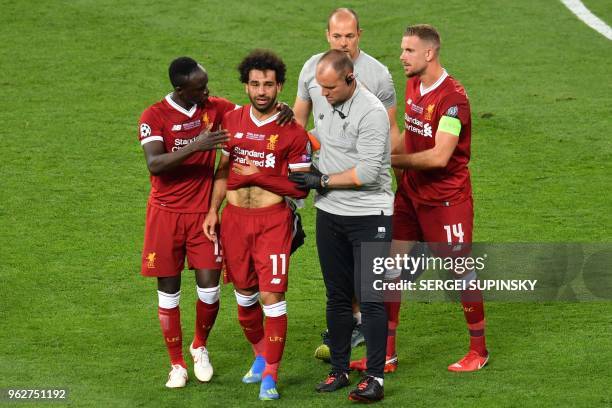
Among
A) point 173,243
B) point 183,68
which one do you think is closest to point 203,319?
point 173,243

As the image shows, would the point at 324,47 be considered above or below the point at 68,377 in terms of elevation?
above

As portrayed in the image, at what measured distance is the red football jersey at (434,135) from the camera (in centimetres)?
866

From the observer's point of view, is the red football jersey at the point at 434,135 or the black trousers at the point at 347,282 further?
the red football jersey at the point at 434,135

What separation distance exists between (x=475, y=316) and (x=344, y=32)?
2.24 m

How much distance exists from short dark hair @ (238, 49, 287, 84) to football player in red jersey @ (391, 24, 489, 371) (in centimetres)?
96

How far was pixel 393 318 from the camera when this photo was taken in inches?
357

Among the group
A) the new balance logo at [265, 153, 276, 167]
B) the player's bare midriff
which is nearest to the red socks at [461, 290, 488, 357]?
the player's bare midriff

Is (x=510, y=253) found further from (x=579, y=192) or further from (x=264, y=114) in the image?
(x=264, y=114)

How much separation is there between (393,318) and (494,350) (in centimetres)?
80

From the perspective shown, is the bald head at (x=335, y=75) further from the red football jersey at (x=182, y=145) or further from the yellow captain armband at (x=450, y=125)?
the red football jersey at (x=182, y=145)

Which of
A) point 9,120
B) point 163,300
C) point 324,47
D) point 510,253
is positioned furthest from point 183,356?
point 324,47

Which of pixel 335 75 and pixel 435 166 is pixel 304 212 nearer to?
pixel 435 166

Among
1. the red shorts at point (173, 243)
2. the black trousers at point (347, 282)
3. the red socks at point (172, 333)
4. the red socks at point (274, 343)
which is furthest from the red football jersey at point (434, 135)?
the red socks at point (172, 333)

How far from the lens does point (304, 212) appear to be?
12500 mm
